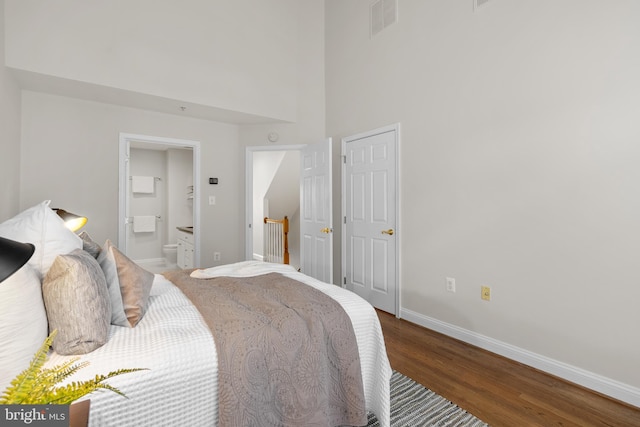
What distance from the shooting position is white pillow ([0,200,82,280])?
1294 millimetres

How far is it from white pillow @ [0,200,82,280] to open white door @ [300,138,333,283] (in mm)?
2695

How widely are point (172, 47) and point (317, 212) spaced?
248 cm

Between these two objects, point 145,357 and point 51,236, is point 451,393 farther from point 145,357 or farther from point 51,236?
point 51,236

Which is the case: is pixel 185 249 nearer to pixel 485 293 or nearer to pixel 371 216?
pixel 371 216

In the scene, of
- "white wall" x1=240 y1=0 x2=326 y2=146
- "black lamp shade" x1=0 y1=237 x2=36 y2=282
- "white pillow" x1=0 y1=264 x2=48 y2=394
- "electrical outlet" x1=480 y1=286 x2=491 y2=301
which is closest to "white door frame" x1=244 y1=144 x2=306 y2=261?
"white wall" x1=240 y1=0 x2=326 y2=146

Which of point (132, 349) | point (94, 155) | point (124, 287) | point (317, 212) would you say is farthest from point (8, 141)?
point (317, 212)

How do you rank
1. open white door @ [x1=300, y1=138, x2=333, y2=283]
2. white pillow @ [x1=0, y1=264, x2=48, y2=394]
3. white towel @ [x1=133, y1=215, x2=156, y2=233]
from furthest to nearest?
white towel @ [x1=133, y1=215, x2=156, y2=233]
open white door @ [x1=300, y1=138, x2=333, y2=283]
white pillow @ [x1=0, y1=264, x2=48, y2=394]

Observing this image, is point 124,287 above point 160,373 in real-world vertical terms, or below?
above

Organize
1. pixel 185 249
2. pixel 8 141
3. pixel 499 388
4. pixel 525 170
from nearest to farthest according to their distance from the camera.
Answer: pixel 499 388
pixel 525 170
pixel 8 141
pixel 185 249

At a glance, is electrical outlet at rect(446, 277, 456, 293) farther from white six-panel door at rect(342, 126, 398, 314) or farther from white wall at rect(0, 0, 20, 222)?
white wall at rect(0, 0, 20, 222)

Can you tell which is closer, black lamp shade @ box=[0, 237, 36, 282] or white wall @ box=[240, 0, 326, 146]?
black lamp shade @ box=[0, 237, 36, 282]

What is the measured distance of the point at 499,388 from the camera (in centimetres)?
211

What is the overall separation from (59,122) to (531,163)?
4621mm

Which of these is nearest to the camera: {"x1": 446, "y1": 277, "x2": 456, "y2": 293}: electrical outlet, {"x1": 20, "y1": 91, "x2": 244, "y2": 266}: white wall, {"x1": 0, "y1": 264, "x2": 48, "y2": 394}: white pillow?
{"x1": 0, "y1": 264, "x2": 48, "y2": 394}: white pillow
